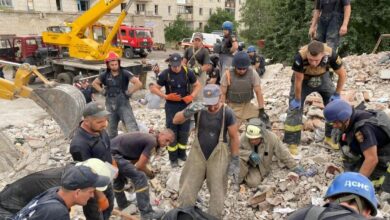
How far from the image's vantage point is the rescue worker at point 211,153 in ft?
12.8

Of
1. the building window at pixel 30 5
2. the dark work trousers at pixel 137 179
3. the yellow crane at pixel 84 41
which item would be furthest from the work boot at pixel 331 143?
the building window at pixel 30 5

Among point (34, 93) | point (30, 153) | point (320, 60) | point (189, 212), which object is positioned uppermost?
point (320, 60)

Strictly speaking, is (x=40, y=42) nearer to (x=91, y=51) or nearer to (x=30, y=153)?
(x=91, y=51)

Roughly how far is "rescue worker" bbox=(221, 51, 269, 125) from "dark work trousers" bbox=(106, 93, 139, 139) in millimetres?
1632

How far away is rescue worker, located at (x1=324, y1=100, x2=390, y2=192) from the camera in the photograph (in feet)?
11.0

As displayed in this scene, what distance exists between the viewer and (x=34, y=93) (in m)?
5.76

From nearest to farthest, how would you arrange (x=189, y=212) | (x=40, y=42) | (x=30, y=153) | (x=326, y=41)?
1. (x=189, y=212)
2. (x=326, y=41)
3. (x=30, y=153)
4. (x=40, y=42)

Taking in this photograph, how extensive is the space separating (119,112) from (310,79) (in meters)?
3.04

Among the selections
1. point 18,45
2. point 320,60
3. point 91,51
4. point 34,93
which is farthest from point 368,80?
point 18,45

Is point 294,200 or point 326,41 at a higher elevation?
point 326,41

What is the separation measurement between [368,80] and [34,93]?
6981 millimetres

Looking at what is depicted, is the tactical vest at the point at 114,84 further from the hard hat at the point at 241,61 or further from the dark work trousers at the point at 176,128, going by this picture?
the hard hat at the point at 241,61

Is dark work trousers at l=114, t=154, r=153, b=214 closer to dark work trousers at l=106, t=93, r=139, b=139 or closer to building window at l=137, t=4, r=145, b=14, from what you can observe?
dark work trousers at l=106, t=93, r=139, b=139

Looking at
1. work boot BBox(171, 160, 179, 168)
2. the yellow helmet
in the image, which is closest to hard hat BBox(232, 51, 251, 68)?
the yellow helmet
